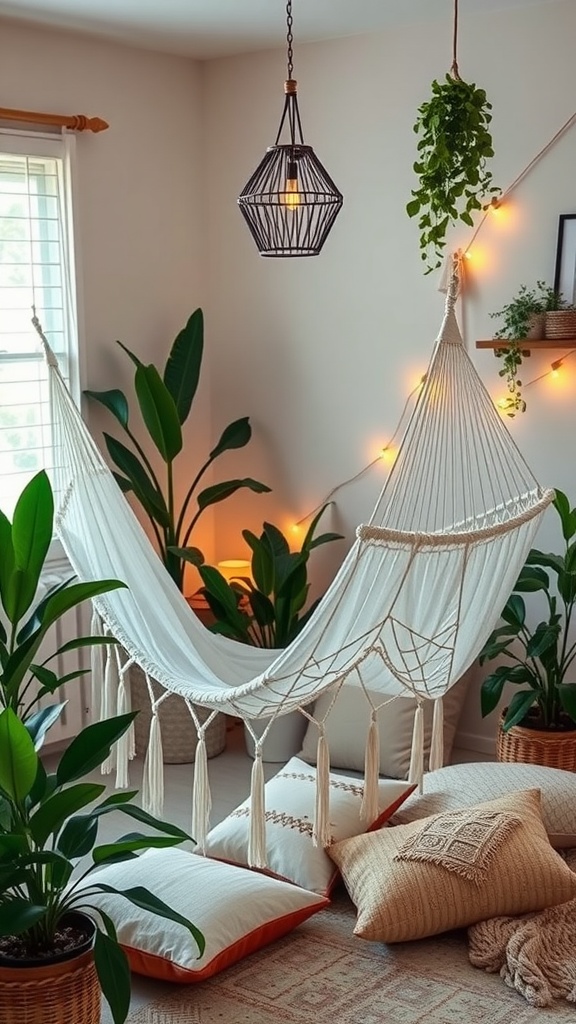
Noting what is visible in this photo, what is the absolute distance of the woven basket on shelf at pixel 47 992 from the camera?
2.30m

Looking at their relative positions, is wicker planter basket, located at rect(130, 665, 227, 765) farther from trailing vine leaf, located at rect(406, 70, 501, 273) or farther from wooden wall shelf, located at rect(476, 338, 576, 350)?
trailing vine leaf, located at rect(406, 70, 501, 273)

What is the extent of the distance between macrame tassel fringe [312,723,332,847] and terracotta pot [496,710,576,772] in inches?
40.3

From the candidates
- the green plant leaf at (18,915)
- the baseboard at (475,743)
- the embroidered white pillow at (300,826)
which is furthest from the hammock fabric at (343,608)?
the baseboard at (475,743)

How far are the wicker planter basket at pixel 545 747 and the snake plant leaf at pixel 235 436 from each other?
1.52 m

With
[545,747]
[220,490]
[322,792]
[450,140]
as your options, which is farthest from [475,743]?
[450,140]

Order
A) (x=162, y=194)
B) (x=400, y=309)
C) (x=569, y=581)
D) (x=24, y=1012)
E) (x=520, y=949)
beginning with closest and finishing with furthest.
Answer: (x=24, y=1012), (x=520, y=949), (x=569, y=581), (x=400, y=309), (x=162, y=194)

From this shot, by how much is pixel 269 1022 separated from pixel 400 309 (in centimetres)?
252

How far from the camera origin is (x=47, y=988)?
2.31 m

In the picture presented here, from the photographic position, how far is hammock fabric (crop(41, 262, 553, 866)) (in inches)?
108

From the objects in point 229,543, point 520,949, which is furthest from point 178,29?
point 520,949

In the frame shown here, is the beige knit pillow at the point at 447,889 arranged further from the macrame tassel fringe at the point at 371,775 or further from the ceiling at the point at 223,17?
the ceiling at the point at 223,17

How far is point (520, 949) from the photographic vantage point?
2.81 m

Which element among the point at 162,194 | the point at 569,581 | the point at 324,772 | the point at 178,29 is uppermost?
the point at 178,29

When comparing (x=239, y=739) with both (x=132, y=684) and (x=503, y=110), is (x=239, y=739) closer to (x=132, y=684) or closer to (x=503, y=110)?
(x=132, y=684)
